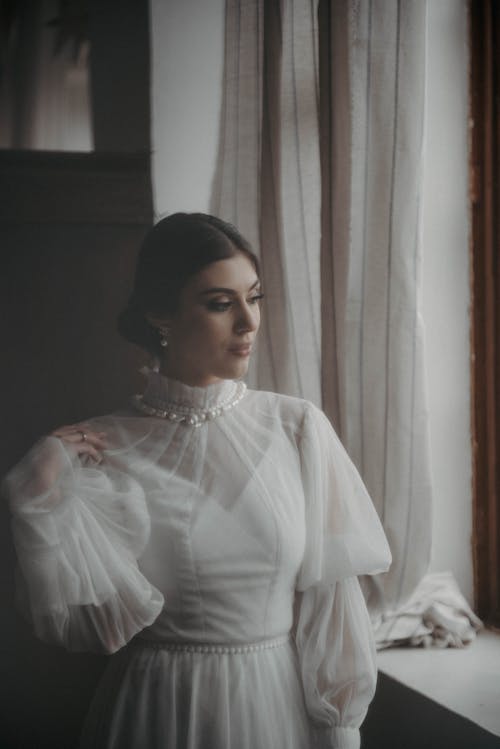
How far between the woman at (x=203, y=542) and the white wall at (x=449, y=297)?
0.99ft

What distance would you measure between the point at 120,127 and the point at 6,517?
49cm

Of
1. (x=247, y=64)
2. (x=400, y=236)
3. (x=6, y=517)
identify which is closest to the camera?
(x=6, y=517)

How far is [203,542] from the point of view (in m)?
1.05

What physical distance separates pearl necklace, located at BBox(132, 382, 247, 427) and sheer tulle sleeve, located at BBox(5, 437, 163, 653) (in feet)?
0.29

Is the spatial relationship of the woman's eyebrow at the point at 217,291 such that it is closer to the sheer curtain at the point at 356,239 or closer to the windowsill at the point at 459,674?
the sheer curtain at the point at 356,239

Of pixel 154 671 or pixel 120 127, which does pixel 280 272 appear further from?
pixel 154 671

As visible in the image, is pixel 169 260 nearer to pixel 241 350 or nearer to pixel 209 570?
pixel 241 350

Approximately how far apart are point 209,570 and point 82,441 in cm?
22

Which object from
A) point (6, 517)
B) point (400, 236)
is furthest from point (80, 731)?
point (400, 236)

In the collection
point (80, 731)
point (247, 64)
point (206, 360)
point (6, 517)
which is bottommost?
point (80, 731)

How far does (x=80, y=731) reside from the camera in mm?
1076

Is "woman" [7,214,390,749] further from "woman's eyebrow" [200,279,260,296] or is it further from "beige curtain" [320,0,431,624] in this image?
"beige curtain" [320,0,431,624]

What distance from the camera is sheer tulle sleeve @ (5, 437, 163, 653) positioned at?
39.0 inches

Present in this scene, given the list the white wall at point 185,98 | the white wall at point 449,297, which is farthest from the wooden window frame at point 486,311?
the white wall at point 185,98
